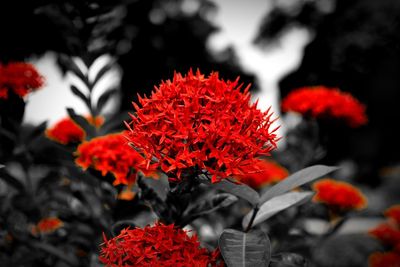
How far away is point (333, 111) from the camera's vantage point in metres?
A: 2.26

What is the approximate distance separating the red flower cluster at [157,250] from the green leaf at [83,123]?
0.69 metres

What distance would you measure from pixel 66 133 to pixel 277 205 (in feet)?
3.68

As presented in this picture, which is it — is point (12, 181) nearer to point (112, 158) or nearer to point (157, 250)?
point (112, 158)

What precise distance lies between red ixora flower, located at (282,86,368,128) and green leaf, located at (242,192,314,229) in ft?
3.09

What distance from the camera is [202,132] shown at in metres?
1.06

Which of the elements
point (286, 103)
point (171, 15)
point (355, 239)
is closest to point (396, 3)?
point (171, 15)

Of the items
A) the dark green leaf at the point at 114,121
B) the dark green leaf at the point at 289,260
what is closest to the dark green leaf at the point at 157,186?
the dark green leaf at the point at 289,260

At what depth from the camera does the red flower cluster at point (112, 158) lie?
1505mm

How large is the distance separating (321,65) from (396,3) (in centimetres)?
375

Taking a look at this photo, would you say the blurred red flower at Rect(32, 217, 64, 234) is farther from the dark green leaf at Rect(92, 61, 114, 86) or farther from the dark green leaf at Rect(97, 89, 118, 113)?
the dark green leaf at Rect(92, 61, 114, 86)

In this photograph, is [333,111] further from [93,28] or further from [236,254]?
[236,254]

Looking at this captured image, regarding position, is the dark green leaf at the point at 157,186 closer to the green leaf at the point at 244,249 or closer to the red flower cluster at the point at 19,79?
the green leaf at the point at 244,249

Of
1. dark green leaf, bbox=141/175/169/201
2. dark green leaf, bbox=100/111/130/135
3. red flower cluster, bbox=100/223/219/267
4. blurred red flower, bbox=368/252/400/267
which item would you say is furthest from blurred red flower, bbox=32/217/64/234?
blurred red flower, bbox=368/252/400/267

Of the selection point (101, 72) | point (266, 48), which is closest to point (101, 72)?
point (101, 72)
